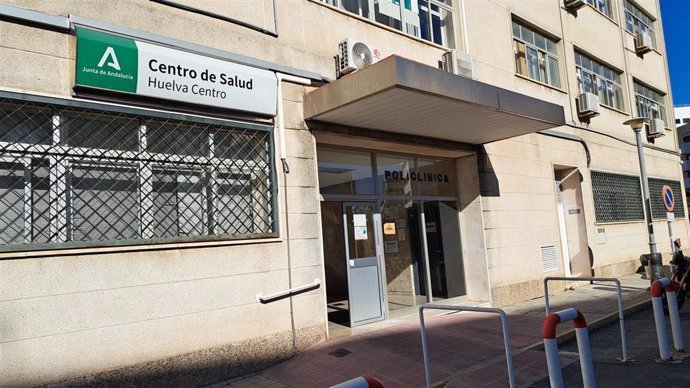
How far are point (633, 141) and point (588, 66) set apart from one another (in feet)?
9.92

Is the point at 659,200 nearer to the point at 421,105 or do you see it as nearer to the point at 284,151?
the point at 421,105

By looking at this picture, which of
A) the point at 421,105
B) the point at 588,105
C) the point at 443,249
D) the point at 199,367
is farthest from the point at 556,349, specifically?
the point at 588,105

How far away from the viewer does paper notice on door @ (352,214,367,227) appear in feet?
26.9

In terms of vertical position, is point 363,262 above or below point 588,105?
below

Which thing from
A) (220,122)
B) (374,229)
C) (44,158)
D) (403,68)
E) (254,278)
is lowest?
(254,278)

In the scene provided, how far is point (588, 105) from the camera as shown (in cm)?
1291

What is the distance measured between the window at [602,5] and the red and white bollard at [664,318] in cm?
1175

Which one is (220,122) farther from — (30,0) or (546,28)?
(546,28)

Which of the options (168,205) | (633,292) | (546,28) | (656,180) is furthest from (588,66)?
(168,205)

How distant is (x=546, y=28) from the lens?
12.7 meters

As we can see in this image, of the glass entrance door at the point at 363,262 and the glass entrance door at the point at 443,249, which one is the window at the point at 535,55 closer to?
the glass entrance door at the point at 443,249

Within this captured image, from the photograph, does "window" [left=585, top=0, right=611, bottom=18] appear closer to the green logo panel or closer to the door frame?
the door frame

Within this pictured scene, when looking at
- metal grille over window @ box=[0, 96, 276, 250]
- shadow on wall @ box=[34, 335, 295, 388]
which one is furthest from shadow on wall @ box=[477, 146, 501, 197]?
shadow on wall @ box=[34, 335, 295, 388]

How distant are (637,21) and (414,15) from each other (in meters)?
13.0
